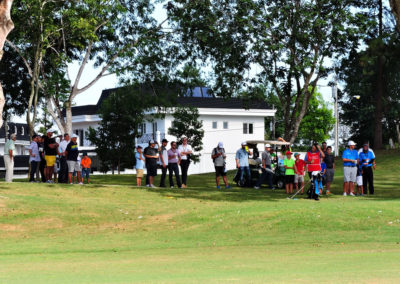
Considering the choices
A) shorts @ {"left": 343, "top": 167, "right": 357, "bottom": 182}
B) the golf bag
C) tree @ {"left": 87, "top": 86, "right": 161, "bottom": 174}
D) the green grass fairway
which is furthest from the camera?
tree @ {"left": 87, "top": 86, "right": 161, "bottom": 174}

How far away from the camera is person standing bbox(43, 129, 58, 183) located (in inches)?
1038

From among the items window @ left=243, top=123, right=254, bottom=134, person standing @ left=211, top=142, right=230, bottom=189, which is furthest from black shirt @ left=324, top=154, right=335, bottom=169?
window @ left=243, top=123, right=254, bottom=134

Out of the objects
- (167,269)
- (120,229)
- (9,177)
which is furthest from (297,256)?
(9,177)

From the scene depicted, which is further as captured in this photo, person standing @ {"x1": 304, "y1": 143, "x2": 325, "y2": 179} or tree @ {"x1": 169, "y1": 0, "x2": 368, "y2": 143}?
tree @ {"x1": 169, "y1": 0, "x2": 368, "y2": 143}

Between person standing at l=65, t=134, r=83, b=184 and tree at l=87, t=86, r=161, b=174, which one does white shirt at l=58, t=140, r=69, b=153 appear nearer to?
person standing at l=65, t=134, r=83, b=184

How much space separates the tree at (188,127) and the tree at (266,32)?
23810 mm

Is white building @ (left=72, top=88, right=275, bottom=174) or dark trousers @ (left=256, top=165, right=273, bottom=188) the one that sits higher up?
white building @ (left=72, top=88, right=275, bottom=174)

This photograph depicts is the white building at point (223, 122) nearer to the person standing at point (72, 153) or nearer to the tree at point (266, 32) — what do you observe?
the tree at point (266, 32)

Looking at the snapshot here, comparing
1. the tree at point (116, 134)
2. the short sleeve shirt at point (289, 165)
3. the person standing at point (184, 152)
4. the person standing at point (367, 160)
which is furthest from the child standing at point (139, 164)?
the tree at point (116, 134)

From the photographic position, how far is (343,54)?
39.2 m

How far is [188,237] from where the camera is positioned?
16.5 meters

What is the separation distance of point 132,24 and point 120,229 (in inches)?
850

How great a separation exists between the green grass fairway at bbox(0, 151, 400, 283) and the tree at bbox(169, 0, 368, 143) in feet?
38.9

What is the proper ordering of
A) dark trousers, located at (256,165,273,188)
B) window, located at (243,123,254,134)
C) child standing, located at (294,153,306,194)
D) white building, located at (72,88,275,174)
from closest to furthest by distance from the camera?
child standing, located at (294,153,306,194) → dark trousers, located at (256,165,273,188) → white building, located at (72,88,275,174) → window, located at (243,123,254,134)
